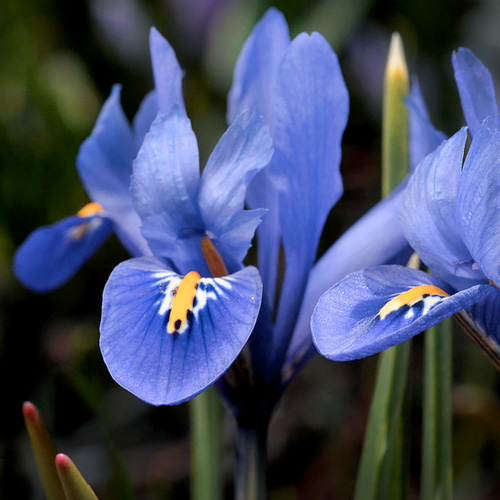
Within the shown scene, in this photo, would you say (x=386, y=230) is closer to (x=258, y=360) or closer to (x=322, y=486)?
(x=258, y=360)

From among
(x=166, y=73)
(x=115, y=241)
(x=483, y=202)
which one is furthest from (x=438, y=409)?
(x=115, y=241)

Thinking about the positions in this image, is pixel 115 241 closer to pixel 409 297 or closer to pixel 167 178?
pixel 167 178

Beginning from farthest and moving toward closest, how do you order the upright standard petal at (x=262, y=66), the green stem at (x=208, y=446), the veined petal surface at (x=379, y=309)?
the green stem at (x=208, y=446)
the upright standard petal at (x=262, y=66)
the veined petal surface at (x=379, y=309)

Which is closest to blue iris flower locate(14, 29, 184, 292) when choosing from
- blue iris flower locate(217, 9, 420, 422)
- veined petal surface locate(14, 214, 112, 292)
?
veined petal surface locate(14, 214, 112, 292)

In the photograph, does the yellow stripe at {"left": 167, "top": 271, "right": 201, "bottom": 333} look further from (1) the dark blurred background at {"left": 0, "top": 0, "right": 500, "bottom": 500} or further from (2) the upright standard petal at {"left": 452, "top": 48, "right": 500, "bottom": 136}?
(1) the dark blurred background at {"left": 0, "top": 0, "right": 500, "bottom": 500}

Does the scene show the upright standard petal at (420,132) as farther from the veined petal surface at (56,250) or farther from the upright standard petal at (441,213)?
the veined petal surface at (56,250)

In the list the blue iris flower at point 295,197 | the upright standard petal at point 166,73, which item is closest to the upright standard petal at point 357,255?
the blue iris flower at point 295,197
